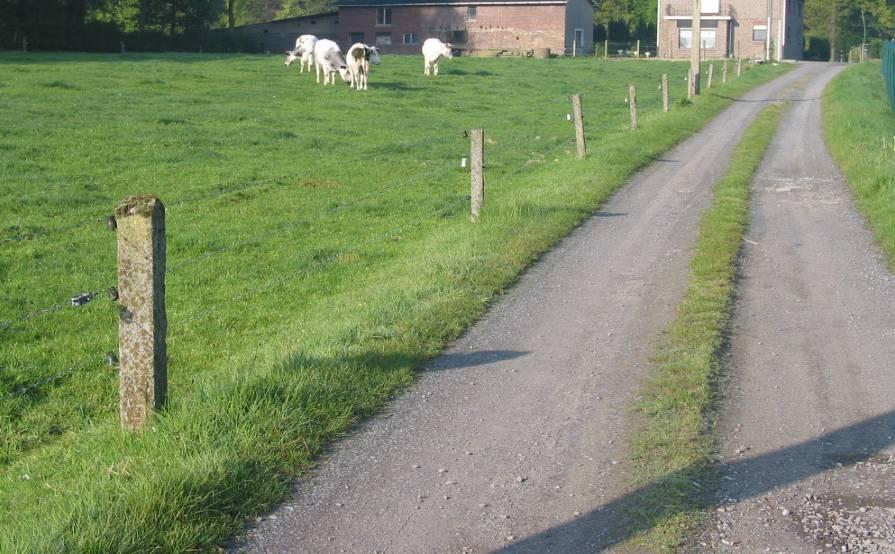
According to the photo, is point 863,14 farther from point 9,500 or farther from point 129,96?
point 9,500

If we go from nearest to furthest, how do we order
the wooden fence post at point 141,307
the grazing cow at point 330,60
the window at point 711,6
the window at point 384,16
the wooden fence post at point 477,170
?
the wooden fence post at point 141,307 < the wooden fence post at point 477,170 < the grazing cow at point 330,60 < the window at point 384,16 < the window at point 711,6

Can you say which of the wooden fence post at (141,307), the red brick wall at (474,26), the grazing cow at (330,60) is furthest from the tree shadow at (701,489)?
the red brick wall at (474,26)

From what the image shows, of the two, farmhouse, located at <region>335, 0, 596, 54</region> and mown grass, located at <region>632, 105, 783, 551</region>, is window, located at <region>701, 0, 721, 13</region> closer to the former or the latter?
farmhouse, located at <region>335, 0, 596, 54</region>

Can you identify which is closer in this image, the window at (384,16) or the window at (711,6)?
the window at (384,16)

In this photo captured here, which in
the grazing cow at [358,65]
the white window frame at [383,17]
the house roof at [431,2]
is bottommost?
the grazing cow at [358,65]

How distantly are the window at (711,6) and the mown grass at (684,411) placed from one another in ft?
261

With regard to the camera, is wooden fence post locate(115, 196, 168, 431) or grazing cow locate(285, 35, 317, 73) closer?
wooden fence post locate(115, 196, 168, 431)

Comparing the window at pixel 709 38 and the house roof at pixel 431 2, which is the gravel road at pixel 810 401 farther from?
the window at pixel 709 38

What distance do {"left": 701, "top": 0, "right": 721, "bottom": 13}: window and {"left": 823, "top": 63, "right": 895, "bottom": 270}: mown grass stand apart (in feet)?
147

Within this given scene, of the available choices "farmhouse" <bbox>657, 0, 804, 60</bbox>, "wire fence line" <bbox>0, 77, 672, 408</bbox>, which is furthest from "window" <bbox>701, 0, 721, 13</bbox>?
"wire fence line" <bbox>0, 77, 672, 408</bbox>

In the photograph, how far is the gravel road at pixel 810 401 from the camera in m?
5.43

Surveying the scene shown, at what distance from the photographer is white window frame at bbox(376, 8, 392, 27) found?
86.1m

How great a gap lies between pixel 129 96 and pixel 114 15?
4124cm

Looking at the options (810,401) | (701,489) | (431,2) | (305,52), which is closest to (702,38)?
(431,2)
